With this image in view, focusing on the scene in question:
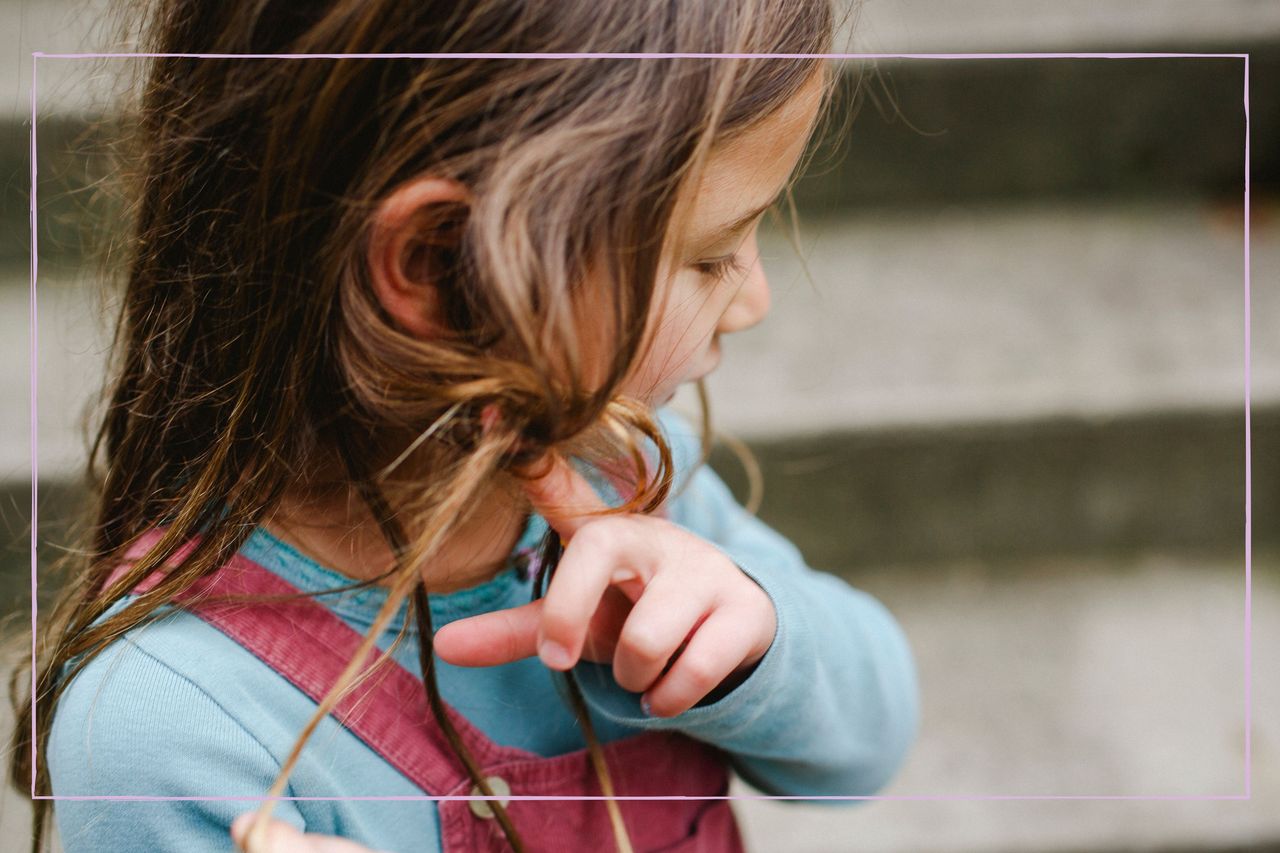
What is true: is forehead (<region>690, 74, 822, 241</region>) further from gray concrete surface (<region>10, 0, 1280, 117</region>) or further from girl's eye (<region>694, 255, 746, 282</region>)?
gray concrete surface (<region>10, 0, 1280, 117</region>)

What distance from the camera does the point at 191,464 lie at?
0.39 metres

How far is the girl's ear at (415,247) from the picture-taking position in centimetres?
32

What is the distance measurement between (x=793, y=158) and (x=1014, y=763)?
1.76 ft

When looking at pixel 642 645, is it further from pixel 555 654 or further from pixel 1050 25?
pixel 1050 25

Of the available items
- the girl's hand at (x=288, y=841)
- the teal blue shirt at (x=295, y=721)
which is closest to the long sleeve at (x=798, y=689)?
the teal blue shirt at (x=295, y=721)

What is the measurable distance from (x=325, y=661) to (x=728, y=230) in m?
0.21

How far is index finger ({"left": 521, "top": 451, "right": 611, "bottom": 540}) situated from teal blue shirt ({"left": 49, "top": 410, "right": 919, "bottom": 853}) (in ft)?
0.10

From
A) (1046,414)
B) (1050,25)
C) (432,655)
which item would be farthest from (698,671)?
(1050,25)

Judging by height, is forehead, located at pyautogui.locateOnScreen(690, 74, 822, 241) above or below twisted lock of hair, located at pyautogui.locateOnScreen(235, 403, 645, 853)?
above

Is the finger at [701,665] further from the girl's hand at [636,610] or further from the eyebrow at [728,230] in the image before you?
the eyebrow at [728,230]

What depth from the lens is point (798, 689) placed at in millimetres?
420

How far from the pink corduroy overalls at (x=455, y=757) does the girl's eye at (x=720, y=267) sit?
0.19 m

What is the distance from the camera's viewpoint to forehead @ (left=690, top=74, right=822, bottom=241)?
34 cm

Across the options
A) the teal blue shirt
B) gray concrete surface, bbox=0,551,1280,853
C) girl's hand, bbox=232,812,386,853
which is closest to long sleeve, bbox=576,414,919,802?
the teal blue shirt
